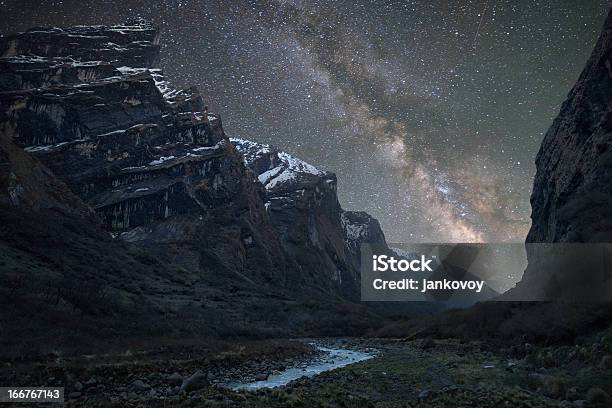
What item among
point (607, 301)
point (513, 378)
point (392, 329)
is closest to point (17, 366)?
point (513, 378)

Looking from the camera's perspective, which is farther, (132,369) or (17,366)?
(132,369)

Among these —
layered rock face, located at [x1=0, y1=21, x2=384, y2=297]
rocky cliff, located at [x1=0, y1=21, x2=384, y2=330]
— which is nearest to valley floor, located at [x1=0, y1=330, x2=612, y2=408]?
rocky cliff, located at [x1=0, y1=21, x2=384, y2=330]

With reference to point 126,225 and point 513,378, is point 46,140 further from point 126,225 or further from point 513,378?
point 513,378

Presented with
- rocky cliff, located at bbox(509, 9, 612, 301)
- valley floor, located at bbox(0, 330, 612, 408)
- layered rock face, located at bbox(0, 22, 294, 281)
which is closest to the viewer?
valley floor, located at bbox(0, 330, 612, 408)

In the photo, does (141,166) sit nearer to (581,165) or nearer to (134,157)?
(134,157)

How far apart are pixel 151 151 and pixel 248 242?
5922cm

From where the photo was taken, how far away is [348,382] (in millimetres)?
20641

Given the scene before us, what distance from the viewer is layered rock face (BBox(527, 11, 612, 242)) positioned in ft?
148

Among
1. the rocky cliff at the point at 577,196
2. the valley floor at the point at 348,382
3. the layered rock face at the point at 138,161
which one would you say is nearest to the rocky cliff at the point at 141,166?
the layered rock face at the point at 138,161

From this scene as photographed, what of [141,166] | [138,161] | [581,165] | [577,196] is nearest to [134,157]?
[138,161]

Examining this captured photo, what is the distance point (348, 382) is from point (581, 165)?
55955 mm

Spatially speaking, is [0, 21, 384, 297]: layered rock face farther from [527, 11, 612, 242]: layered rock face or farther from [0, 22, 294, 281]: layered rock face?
[527, 11, 612, 242]: layered rock face

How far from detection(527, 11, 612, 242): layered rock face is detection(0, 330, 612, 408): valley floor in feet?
81.8

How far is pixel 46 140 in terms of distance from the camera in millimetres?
160500
